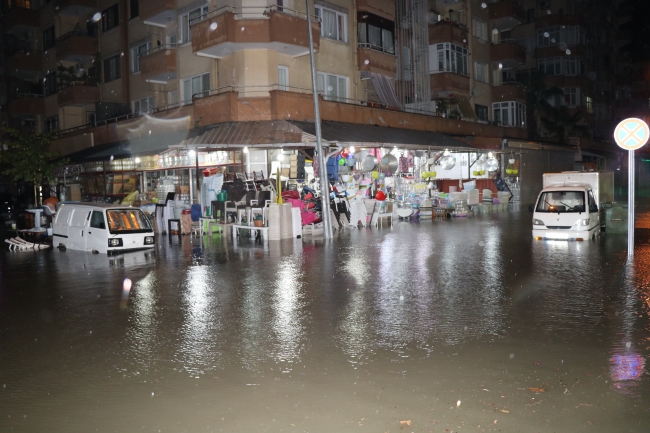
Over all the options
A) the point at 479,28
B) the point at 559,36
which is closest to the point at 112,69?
the point at 479,28

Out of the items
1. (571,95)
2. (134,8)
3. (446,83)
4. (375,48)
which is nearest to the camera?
(375,48)

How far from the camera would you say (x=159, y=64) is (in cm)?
3022

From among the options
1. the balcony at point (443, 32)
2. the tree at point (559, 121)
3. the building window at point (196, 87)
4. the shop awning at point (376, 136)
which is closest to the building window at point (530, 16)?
the tree at point (559, 121)

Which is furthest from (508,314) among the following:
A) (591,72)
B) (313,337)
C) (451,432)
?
(591,72)

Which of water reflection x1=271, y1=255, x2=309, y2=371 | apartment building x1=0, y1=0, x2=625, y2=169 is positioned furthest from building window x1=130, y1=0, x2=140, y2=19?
water reflection x1=271, y1=255, x2=309, y2=371

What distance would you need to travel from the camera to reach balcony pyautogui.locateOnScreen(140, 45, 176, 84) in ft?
98.5

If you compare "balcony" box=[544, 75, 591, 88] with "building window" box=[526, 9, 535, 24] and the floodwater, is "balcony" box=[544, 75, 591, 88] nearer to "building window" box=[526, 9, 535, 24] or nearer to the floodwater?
"building window" box=[526, 9, 535, 24]

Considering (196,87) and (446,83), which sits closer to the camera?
(196,87)

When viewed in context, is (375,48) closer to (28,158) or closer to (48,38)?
(28,158)

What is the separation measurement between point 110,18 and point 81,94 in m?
4.86

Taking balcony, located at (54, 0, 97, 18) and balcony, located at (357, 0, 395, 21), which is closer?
balcony, located at (357, 0, 395, 21)

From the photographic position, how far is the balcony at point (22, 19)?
143 ft

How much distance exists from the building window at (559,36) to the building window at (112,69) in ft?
122

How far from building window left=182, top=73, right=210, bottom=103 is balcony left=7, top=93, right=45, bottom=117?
1756cm
